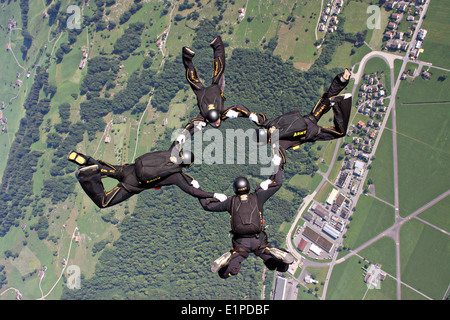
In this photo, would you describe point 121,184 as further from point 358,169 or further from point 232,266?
point 358,169

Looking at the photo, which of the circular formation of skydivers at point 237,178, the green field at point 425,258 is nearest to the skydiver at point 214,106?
the circular formation of skydivers at point 237,178

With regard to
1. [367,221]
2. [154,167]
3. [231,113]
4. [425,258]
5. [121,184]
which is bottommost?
[425,258]

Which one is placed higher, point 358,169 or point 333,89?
point 333,89

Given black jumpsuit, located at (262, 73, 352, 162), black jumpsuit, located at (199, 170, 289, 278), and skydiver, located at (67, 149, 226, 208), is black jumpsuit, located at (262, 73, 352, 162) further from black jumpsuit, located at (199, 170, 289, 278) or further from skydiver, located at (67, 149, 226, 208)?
skydiver, located at (67, 149, 226, 208)

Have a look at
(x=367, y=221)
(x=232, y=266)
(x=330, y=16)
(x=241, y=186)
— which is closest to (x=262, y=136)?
(x=241, y=186)

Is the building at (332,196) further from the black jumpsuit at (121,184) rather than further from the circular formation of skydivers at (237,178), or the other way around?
the black jumpsuit at (121,184)

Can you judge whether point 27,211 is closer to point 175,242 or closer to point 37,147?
point 37,147

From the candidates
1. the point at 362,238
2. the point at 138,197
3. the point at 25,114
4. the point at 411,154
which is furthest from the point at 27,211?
the point at 411,154
